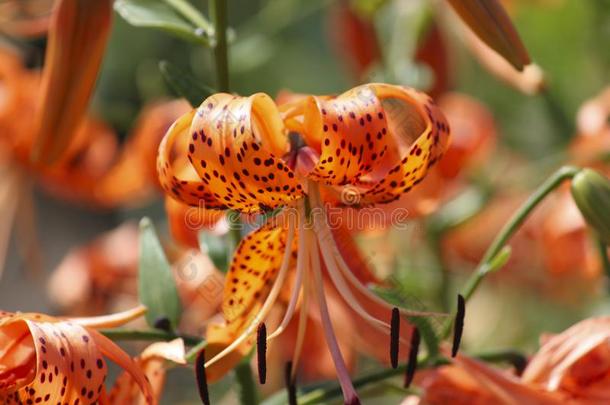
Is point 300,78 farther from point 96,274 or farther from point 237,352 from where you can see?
point 237,352

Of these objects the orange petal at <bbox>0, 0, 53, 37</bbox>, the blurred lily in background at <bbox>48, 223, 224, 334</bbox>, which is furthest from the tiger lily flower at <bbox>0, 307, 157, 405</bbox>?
the blurred lily in background at <bbox>48, 223, 224, 334</bbox>

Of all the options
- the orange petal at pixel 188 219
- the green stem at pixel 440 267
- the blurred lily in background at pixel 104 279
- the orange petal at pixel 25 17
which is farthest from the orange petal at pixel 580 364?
the blurred lily in background at pixel 104 279

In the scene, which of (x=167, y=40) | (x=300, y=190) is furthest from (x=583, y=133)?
(x=167, y=40)

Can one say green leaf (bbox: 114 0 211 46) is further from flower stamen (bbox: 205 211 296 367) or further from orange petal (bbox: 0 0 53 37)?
orange petal (bbox: 0 0 53 37)

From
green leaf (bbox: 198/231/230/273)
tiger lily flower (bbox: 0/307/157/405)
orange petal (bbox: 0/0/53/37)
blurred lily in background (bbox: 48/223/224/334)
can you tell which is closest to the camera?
tiger lily flower (bbox: 0/307/157/405)

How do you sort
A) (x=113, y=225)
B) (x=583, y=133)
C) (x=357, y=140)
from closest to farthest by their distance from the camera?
(x=357, y=140) < (x=583, y=133) < (x=113, y=225)

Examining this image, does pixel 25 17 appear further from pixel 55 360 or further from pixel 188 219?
pixel 55 360
